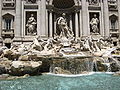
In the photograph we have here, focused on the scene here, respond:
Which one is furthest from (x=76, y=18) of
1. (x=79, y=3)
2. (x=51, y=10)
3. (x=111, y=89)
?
(x=111, y=89)

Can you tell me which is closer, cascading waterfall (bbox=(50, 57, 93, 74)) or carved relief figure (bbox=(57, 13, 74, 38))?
cascading waterfall (bbox=(50, 57, 93, 74))

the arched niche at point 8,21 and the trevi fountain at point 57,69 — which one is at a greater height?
the arched niche at point 8,21

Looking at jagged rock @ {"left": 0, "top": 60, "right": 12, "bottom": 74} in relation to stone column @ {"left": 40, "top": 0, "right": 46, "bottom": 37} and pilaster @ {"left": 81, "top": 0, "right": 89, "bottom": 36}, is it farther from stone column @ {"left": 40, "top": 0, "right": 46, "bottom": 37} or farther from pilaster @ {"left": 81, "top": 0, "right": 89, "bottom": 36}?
pilaster @ {"left": 81, "top": 0, "right": 89, "bottom": 36}

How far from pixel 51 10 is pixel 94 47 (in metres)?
7.89

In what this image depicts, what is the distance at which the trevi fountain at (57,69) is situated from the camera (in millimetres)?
9625

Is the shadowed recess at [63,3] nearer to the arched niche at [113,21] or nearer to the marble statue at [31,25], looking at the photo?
the marble statue at [31,25]

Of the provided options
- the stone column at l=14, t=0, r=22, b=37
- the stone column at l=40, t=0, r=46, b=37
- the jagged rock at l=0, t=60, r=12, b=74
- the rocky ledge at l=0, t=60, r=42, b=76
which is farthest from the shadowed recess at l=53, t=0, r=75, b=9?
the jagged rock at l=0, t=60, r=12, b=74

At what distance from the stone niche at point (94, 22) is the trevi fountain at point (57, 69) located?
504cm

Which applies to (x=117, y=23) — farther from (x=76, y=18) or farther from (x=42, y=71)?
(x=42, y=71)

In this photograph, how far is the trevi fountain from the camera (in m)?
9.62

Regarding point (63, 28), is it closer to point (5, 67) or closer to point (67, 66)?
point (67, 66)

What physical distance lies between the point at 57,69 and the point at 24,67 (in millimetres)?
2778

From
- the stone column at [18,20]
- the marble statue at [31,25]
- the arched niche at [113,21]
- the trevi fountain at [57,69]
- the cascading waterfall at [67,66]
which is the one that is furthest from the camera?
the arched niche at [113,21]

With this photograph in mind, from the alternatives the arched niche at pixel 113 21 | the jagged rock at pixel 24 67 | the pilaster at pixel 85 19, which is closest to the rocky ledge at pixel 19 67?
the jagged rock at pixel 24 67
